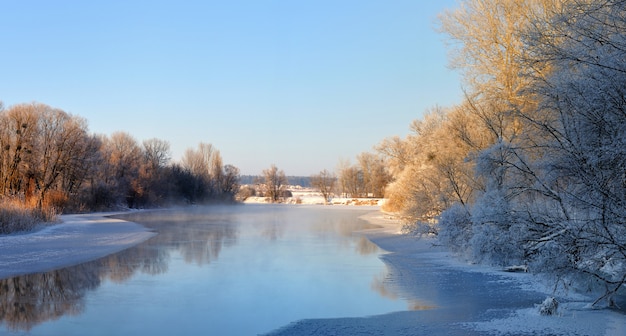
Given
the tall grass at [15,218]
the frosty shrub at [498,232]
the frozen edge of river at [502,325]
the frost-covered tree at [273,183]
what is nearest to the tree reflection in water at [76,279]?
the frozen edge of river at [502,325]

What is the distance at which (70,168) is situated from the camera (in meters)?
39.0

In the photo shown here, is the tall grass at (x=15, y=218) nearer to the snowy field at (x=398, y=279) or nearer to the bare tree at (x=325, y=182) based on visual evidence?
the snowy field at (x=398, y=279)

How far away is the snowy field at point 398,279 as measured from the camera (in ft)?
23.5

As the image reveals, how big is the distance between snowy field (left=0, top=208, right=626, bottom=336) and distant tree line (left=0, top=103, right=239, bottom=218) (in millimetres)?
6742

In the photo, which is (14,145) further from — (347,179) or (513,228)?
(347,179)

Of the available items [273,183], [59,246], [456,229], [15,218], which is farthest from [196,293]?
[273,183]

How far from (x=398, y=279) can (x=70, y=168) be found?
1339 inches

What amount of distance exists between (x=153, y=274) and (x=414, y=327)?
23.1 ft

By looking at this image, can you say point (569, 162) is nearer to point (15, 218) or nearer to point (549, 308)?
point (549, 308)

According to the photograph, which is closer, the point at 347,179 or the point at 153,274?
the point at 153,274

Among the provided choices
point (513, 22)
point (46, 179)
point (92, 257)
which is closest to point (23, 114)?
point (46, 179)

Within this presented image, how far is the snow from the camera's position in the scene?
13.1 metres

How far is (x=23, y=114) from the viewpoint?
116 feet

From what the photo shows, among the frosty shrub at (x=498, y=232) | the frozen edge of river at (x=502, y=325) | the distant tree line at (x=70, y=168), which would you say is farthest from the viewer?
the distant tree line at (x=70, y=168)
